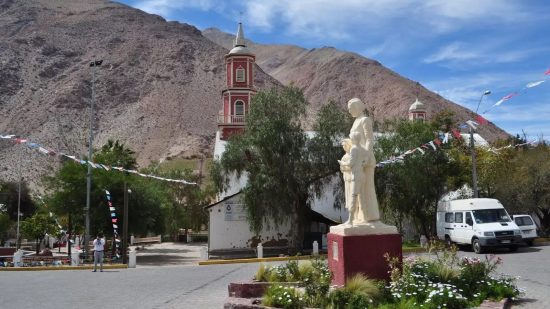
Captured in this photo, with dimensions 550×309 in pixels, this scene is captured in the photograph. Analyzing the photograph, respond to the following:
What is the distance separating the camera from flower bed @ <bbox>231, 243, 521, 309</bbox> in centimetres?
917

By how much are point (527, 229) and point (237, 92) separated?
24.0 metres

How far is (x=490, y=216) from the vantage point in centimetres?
2248

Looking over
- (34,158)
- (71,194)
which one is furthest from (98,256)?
(34,158)

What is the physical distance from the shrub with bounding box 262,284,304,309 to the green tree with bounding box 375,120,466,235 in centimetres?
1813

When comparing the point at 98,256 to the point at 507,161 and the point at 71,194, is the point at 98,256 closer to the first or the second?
the point at 71,194

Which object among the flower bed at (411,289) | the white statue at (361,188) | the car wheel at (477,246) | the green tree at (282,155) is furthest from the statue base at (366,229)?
the green tree at (282,155)

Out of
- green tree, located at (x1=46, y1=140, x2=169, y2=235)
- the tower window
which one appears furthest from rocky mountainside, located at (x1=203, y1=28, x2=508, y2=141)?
green tree, located at (x1=46, y1=140, x2=169, y2=235)

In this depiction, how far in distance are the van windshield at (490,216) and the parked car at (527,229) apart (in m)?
2.84

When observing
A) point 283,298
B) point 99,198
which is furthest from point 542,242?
point 99,198

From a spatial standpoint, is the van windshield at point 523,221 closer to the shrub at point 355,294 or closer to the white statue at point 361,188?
the white statue at point 361,188

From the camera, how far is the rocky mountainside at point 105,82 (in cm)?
10656

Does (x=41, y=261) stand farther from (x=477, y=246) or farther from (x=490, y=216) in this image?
(x=490, y=216)

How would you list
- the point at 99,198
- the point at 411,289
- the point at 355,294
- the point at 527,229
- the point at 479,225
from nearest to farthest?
the point at 355,294 < the point at 411,289 < the point at 479,225 < the point at 527,229 < the point at 99,198

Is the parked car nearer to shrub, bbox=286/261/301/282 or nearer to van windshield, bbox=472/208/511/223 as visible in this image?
van windshield, bbox=472/208/511/223
